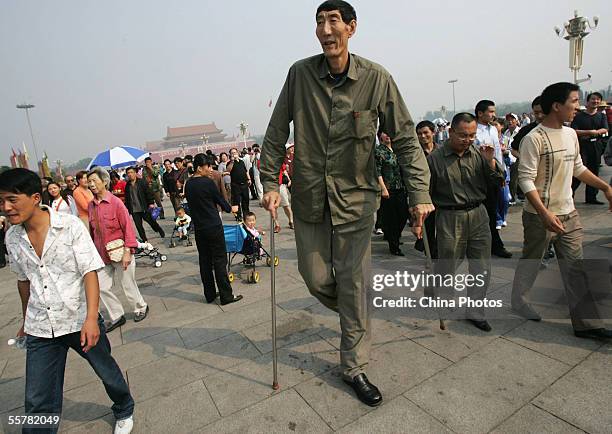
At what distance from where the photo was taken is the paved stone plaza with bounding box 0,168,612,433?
2230 millimetres

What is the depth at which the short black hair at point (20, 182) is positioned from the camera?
6.22 feet

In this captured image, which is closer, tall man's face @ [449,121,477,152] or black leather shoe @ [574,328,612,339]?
black leather shoe @ [574,328,612,339]

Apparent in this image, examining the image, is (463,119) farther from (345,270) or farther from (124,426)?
(124,426)

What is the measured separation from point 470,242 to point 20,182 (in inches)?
135

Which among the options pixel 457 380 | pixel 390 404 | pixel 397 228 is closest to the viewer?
pixel 390 404

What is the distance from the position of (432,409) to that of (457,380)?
1.23ft

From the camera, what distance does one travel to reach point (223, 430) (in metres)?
2.30

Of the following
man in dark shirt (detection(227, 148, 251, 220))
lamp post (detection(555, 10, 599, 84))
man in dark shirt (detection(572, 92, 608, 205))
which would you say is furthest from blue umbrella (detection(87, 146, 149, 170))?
lamp post (detection(555, 10, 599, 84))

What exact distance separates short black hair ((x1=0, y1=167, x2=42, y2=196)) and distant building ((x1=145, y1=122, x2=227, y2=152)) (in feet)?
449

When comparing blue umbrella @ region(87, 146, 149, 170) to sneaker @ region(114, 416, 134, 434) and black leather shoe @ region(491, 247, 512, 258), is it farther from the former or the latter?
black leather shoe @ region(491, 247, 512, 258)

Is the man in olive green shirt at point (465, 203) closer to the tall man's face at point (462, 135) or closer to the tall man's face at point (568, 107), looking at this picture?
the tall man's face at point (462, 135)

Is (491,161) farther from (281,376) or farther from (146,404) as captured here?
(146,404)

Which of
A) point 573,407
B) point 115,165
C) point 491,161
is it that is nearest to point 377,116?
point 491,161

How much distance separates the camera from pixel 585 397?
2252mm
